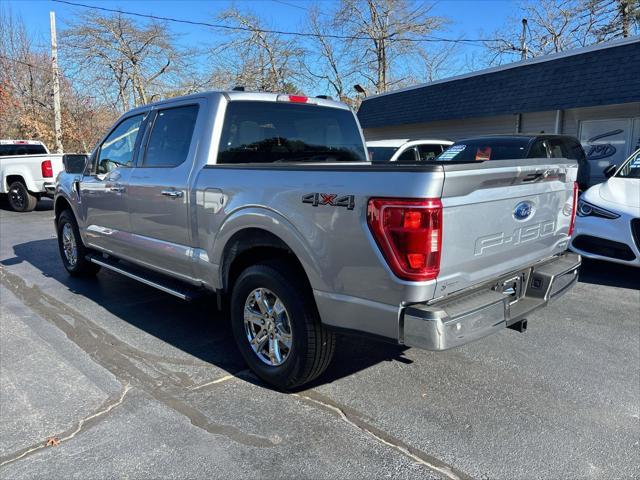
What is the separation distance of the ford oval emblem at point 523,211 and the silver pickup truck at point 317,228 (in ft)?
0.05

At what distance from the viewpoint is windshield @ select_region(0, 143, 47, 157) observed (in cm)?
1543

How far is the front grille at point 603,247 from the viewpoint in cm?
554

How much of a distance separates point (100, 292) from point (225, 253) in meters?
2.90

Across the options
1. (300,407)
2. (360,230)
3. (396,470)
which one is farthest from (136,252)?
(396,470)

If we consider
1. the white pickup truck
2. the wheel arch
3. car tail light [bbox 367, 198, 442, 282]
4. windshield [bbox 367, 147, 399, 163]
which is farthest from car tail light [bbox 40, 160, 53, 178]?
car tail light [bbox 367, 198, 442, 282]

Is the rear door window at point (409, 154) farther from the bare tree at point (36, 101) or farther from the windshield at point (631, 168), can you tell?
the bare tree at point (36, 101)

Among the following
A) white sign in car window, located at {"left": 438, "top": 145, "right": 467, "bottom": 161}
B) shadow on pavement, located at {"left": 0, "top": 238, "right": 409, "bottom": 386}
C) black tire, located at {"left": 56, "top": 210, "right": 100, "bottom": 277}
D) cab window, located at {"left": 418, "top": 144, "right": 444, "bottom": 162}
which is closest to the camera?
shadow on pavement, located at {"left": 0, "top": 238, "right": 409, "bottom": 386}

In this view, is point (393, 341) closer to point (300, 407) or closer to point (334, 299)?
point (334, 299)

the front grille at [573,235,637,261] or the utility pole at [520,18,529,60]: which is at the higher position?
the utility pole at [520,18,529,60]

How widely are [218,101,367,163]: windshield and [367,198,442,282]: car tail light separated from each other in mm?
1790

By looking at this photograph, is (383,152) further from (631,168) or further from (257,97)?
(257,97)

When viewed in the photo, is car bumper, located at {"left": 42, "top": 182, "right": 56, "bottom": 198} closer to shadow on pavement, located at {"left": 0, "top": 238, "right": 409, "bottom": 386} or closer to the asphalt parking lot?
shadow on pavement, located at {"left": 0, "top": 238, "right": 409, "bottom": 386}

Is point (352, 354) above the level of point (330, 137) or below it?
below

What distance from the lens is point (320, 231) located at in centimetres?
288
